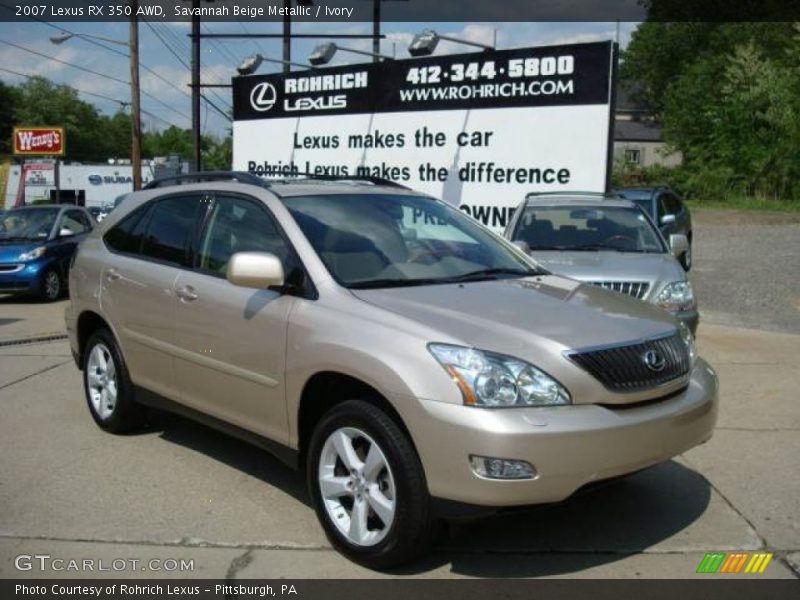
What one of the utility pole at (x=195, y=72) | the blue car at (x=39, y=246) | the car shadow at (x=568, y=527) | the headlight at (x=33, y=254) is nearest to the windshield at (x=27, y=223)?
the blue car at (x=39, y=246)

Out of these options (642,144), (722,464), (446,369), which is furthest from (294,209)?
(642,144)

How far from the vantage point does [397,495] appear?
365 centimetres

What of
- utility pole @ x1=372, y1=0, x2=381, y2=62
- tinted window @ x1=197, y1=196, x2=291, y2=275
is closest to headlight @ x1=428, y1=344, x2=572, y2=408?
tinted window @ x1=197, y1=196, x2=291, y2=275

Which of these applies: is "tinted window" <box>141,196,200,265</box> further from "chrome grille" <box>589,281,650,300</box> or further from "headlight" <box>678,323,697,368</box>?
"chrome grille" <box>589,281,650,300</box>

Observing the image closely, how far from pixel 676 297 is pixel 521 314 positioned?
3916 millimetres

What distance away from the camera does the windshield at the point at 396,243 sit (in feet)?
14.6

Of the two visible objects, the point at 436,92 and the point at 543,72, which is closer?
the point at 543,72

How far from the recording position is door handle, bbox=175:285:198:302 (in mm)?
4887

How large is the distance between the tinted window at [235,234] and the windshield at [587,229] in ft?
13.9

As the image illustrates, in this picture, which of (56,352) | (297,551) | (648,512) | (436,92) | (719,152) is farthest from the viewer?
(719,152)

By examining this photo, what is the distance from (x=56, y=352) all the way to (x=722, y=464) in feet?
22.6

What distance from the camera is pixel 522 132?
11461 millimetres

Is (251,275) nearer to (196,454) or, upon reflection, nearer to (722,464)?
(196,454)

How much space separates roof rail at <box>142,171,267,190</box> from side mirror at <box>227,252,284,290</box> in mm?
871
